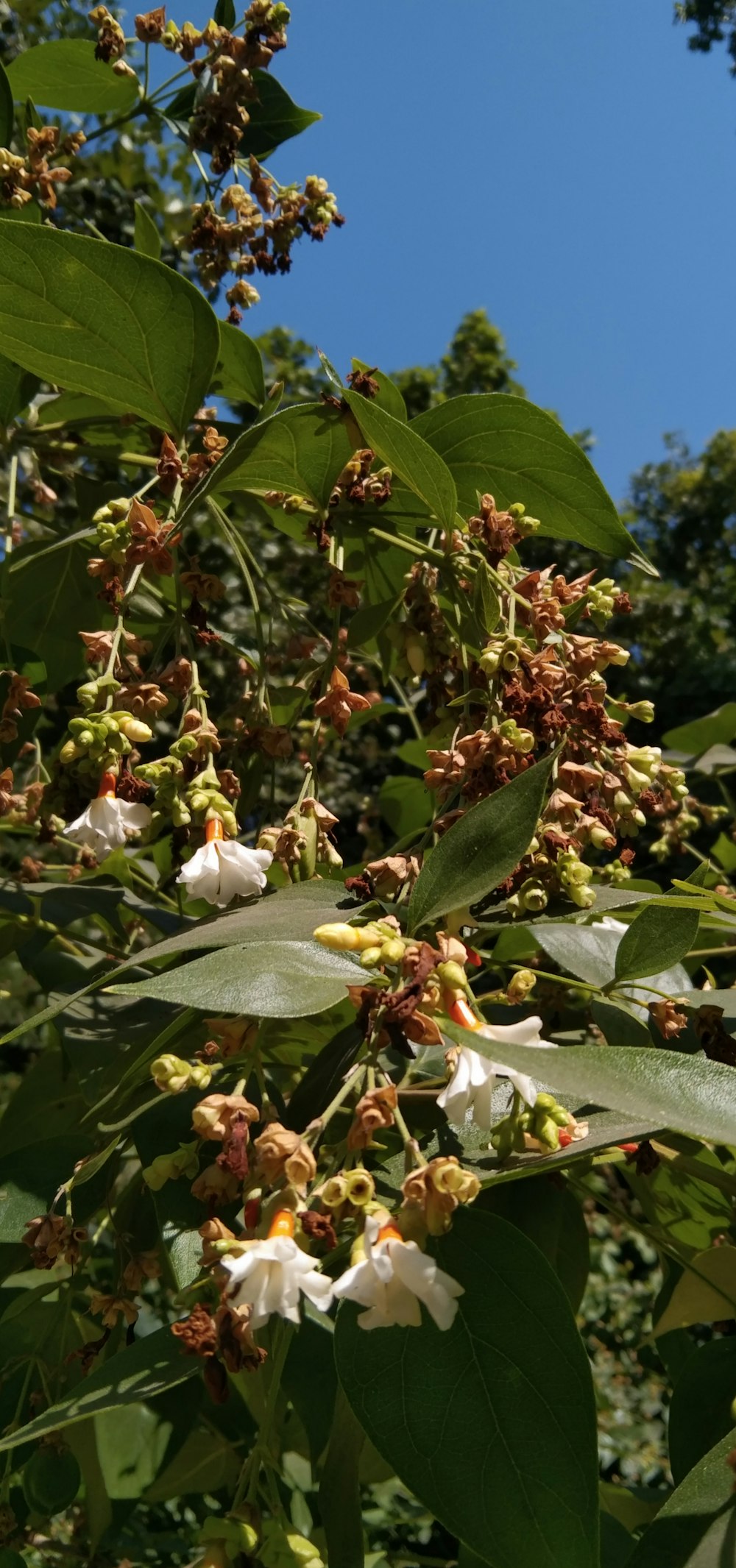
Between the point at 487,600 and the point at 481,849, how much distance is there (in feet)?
0.80

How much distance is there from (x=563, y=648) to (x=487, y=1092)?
337 millimetres

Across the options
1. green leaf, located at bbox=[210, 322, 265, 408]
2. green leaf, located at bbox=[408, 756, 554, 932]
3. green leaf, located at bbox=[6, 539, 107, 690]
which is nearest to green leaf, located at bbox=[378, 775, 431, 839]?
green leaf, located at bbox=[6, 539, 107, 690]

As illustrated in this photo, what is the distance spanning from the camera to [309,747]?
0.75 m

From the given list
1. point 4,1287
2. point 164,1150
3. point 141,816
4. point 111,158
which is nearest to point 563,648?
point 141,816

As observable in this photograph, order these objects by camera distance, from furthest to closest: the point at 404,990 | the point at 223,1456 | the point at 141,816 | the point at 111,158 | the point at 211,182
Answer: the point at 111,158 < the point at 211,182 < the point at 223,1456 < the point at 141,816 < the point at 404,990

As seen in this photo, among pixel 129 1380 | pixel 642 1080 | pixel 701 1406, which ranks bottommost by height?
pixel 701 1406

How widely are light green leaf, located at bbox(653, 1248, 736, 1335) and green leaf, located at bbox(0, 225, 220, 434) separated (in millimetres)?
638

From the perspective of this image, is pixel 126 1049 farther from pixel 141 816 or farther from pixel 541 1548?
pixel 541 1548

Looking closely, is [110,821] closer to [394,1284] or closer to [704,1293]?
[394,1284]

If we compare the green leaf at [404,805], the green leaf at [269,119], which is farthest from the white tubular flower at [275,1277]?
the green leaf at [269,119]

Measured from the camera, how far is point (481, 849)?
1.71 feet

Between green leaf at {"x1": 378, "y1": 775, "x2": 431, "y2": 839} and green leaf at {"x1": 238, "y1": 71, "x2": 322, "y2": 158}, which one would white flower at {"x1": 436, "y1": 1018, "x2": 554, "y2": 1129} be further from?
green leaf at {"x1": 238, "y1": 71, "x2": 322, "y2": 158}

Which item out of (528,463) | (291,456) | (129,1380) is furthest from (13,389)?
(129,1380)

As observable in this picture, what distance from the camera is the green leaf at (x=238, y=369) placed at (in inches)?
33.6
